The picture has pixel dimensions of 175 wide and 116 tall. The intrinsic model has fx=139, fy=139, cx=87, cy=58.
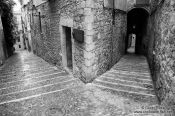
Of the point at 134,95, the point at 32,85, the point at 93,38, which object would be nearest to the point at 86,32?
the point at 93,38

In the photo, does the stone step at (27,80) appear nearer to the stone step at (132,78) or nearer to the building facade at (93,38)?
the building facade at (93,38)

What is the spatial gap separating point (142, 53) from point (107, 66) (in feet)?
22.2

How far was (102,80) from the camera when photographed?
4746mm

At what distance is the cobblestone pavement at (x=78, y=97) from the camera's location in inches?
124

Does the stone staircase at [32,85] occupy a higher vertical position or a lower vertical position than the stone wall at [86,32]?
lower

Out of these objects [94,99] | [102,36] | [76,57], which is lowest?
[94,99]

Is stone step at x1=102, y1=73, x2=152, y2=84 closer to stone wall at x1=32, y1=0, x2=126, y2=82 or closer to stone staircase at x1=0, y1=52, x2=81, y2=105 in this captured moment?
stone wall at x1=32, y1=0, x2=126, y2=82

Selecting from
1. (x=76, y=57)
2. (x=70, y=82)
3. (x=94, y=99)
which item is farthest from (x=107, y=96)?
(x=76, y=57)

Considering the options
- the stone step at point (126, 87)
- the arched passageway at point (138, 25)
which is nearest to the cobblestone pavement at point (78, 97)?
the stone step at point (126, 87)

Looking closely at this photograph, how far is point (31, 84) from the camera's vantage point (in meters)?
4.73

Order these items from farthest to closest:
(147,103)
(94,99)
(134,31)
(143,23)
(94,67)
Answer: (134,31) → (143,23) → (94,67) → (94,99) → (147,103)

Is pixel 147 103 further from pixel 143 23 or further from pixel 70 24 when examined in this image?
pixel 143 23

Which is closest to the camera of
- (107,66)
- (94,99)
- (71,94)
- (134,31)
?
(94,99)

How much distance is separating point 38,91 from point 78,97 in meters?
1.31
